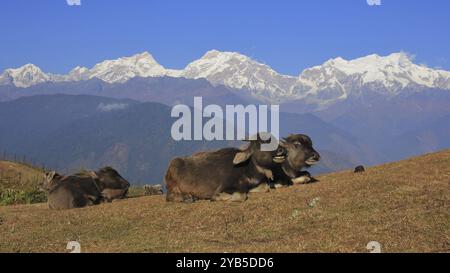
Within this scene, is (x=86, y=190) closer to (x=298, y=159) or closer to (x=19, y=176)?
(x=298, y=159)

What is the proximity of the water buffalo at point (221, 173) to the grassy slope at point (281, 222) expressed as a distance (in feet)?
2.60

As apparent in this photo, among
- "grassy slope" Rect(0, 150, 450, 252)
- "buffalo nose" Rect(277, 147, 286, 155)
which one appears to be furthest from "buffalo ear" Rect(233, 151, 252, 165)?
"grassy slope" Rect(0, 150, 450, 252)

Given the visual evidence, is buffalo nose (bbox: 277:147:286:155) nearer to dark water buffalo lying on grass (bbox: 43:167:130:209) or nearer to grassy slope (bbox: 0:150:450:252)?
grassy slope (bbox: 0:150:450:252)

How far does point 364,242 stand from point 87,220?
33.3 ft

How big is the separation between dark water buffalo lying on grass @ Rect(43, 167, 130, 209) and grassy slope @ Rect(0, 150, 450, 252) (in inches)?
66.6

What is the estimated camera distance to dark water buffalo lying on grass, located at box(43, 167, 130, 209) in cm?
2444

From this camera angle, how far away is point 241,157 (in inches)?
824

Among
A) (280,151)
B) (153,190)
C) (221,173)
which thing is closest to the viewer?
(221,173)

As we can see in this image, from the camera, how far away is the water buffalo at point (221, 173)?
20.8m

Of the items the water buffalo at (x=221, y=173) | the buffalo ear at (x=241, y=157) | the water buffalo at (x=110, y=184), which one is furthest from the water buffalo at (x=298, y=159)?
the water buffalo at (x=110, y=184)

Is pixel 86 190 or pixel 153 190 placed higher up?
pixel 153 190

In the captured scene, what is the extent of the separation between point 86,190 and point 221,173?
722 centimetres

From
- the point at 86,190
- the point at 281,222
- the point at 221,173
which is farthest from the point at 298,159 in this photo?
the point at 86,190
